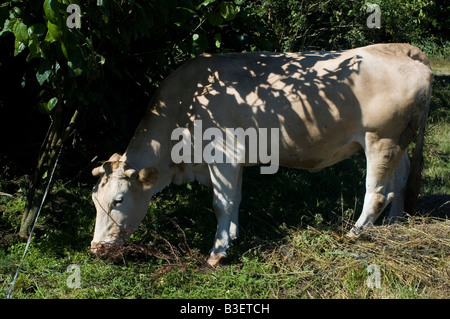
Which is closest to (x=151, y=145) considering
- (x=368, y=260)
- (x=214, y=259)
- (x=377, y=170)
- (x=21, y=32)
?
(x=214, y=259)

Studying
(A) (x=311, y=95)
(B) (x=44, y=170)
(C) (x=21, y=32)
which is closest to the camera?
(C) (x=21, y=32)

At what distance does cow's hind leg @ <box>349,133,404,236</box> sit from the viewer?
5.97 m

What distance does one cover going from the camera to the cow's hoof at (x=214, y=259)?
19.0 feet

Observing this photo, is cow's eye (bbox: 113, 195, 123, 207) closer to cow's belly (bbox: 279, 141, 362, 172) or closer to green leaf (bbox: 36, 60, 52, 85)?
green leaf (bbox: 36, 60, 52, 85)

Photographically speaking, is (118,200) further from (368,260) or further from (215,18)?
(368,260)

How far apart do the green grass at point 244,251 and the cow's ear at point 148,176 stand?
0.47m

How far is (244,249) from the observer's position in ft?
20.0

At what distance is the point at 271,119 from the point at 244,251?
4.08 feet

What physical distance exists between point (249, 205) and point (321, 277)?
209 cm

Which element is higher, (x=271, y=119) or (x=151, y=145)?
(x=271, y=119)

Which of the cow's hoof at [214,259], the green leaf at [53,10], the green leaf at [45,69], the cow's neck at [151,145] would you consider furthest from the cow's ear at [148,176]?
the green leaf at [53,10]

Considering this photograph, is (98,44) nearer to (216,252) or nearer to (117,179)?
(117,179)

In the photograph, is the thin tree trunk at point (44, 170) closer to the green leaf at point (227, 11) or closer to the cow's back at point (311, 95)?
the cow's back at point (311, 95)

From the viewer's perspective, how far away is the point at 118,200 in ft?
19.3
